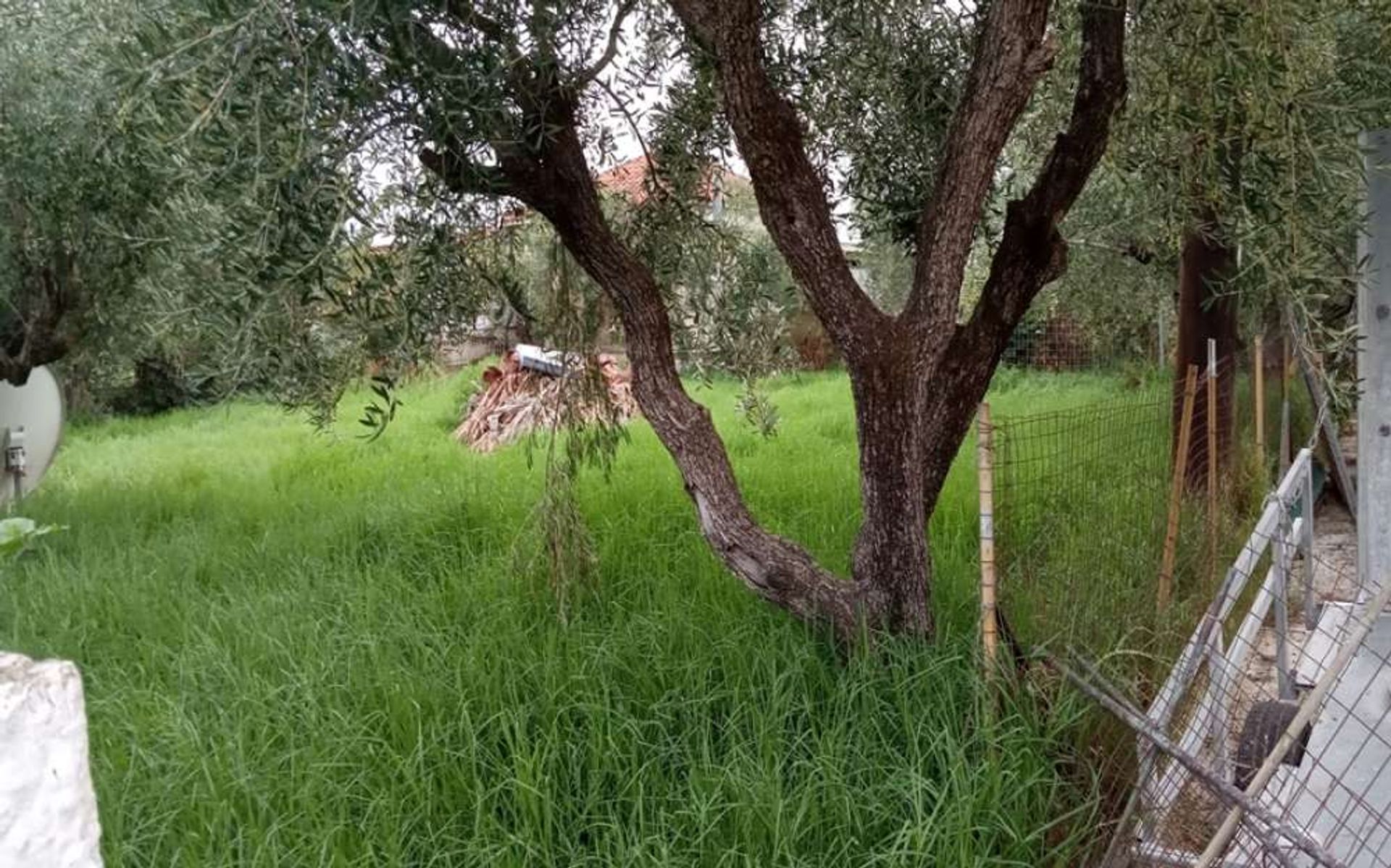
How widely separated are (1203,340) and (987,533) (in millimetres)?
6038

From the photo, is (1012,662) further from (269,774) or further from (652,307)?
(269,774)

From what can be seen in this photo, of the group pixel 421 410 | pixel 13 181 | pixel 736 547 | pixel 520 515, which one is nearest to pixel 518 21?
pixel 736 547

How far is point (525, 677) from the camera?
412cm

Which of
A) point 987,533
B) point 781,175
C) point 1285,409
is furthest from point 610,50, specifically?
point 1285,409

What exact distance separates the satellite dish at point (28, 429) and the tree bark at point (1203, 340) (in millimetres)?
9296

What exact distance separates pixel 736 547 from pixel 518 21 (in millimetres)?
2137

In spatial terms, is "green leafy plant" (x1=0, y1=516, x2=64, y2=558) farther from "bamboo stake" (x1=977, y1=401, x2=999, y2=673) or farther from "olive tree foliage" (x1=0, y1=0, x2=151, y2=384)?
"olive tree foliage" (x1=0, y1=0, x2=151, y2=384)

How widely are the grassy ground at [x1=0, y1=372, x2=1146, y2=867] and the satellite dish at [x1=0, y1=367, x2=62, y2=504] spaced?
322 centimetres

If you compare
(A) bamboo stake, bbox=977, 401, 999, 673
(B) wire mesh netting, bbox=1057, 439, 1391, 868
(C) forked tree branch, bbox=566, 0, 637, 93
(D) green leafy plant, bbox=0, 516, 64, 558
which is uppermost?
(C) forked tree branch, bbox=566, 0, 637, 93

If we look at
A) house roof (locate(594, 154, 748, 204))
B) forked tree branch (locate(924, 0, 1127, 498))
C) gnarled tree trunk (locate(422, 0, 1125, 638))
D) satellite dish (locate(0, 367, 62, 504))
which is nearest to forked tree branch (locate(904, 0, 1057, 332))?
gnarled tree trunk (locate(422, 0, 1125, 638))

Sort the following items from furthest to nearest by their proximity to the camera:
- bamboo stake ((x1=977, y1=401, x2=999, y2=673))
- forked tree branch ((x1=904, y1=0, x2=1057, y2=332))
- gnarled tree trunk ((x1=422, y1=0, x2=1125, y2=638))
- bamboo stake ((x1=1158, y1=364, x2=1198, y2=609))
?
1. bamboo stake ((x1=1158, y1=364, x2=1198, y2=609))
2. gnarled tree trunk ((x1=422, y1=0, x2=1125, y2=638))
3. forked tree branch ((x1=904, y1=0, x2=1057, y2=332))
4. bamboo stake ((x1=977, y1=401, x2=999, y2=673))

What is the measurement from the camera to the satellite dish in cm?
936

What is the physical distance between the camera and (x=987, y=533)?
132 inches

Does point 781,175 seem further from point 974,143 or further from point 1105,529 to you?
point 1105,529
